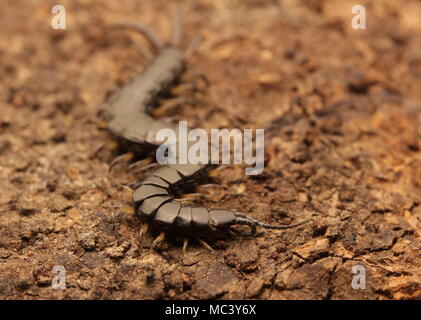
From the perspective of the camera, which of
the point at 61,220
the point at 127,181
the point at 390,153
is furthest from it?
the point at 390,153

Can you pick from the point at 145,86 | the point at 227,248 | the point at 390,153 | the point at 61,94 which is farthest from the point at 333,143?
the point at 61,94

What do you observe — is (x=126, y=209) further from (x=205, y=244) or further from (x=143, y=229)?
(x=205, y=244)

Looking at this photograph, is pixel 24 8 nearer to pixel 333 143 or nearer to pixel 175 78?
pixel 175 78

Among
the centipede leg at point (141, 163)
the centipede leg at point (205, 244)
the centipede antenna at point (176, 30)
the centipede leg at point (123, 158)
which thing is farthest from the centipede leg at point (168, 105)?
the centipede leg at point (205, 244)

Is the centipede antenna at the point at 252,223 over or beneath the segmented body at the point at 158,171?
beneath

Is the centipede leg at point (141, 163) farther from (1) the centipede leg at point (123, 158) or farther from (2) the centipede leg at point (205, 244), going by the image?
(2) the centipede leg at point (205, 244)

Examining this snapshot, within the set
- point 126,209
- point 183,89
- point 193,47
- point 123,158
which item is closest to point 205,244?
point 126,209
